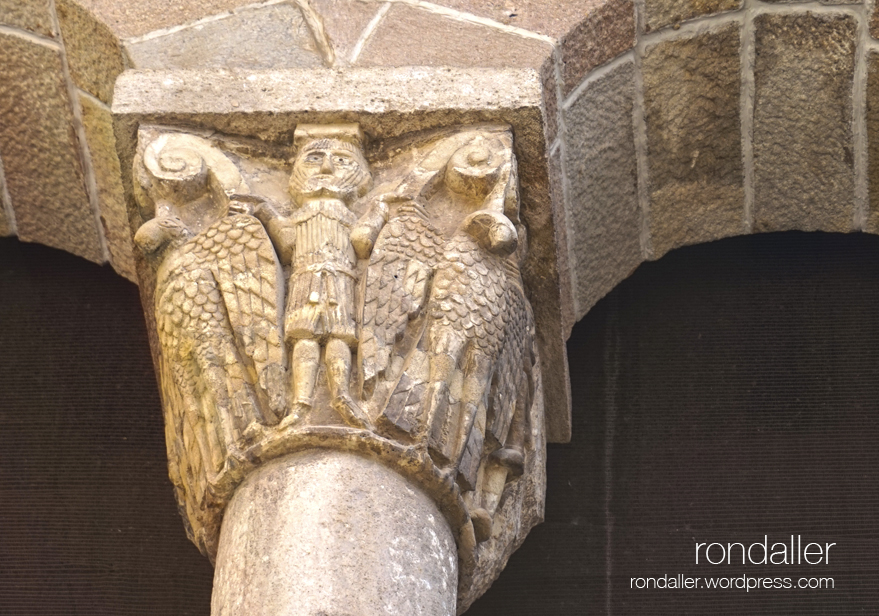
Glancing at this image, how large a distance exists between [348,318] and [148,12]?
904mm

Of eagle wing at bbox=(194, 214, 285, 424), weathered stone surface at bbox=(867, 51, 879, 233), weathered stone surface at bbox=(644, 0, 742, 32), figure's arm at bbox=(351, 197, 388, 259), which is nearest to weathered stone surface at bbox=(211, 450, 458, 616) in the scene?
eagle wing at bbox=(194, 214, 285, 424)

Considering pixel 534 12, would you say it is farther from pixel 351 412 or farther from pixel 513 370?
pixel 351 412

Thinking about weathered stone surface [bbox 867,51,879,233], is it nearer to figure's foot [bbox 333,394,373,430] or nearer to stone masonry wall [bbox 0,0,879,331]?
stone masonry wall [bbox 0,0,879,331]

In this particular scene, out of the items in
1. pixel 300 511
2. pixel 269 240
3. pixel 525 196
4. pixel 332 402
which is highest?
pixel 525 196

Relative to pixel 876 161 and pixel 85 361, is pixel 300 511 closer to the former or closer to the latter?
pixel 85 361

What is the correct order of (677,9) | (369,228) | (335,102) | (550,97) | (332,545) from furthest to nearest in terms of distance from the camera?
(677,9), (550,97), (335,102), (369,228), (332,545)

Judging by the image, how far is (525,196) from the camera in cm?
281

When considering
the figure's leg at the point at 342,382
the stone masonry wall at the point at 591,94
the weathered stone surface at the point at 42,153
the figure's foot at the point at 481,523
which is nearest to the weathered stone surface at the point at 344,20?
the stone masonry wall at the point at 591,94

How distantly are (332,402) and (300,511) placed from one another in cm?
19

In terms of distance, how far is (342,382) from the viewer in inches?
93.1

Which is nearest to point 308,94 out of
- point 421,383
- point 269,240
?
point 269,240

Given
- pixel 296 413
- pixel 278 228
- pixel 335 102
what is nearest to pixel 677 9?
pixel 335 102

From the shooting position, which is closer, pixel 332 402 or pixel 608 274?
pixel 332 402

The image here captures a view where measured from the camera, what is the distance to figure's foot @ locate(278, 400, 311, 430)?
234 centimetres
